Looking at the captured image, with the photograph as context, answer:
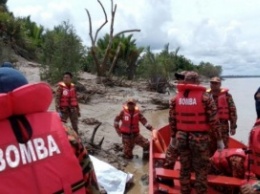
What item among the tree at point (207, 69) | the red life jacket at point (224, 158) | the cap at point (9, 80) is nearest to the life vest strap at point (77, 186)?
the cap at point (9, 80)

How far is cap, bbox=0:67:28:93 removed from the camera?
5.72ft

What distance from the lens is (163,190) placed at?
5473 mm

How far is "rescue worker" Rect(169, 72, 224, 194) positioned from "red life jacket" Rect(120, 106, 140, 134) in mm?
3432

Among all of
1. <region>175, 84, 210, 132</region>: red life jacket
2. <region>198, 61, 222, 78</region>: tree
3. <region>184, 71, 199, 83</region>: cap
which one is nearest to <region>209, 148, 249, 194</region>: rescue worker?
<region>175, 84, 210, 132</region>: red life jacket

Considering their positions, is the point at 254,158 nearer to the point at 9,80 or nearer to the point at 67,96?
the point at 9,80

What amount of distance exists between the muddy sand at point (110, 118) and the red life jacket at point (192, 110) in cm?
207

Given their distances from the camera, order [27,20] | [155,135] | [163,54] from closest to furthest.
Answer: [155,135]
[27,20]
[163,54]

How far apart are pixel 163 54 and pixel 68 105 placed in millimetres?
25040

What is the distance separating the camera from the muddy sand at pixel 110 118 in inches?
317

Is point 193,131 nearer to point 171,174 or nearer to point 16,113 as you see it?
point 171,174

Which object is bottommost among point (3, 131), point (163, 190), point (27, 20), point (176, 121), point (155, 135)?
point (163, 190)

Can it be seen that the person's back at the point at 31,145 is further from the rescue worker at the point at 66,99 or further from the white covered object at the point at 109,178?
the rescue worker at the point at 66,99

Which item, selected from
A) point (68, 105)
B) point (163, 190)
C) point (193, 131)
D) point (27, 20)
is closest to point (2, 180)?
point (193, 131)

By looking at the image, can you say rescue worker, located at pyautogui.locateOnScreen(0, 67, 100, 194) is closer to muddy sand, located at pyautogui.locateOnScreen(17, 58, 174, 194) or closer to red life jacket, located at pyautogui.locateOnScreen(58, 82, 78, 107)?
muddy sand, located at pyautogui.locateOnScreen(17, 58, 174, 194)
